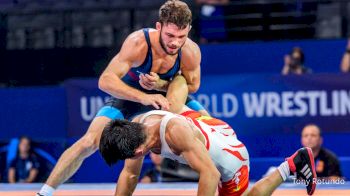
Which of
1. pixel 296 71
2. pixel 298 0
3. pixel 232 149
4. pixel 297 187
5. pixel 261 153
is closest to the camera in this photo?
pixel 232 149

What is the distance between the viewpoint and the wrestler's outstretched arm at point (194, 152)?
3.64 metres

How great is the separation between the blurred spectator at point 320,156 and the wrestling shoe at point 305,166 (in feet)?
4.67

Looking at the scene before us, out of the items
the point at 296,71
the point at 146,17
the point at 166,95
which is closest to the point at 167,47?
the point at 166,95

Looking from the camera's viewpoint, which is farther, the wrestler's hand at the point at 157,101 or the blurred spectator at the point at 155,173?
the blurred spectator at the point at 155,173

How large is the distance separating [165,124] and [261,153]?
9.95ft

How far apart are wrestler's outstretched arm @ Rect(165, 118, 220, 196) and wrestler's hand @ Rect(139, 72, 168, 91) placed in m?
0.80

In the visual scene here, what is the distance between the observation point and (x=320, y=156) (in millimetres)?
5965

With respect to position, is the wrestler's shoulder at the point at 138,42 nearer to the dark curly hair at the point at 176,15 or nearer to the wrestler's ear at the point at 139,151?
the dark curly hair at the point at 176,15

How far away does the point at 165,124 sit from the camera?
12.3 feet

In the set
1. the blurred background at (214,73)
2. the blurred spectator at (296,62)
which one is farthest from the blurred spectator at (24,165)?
the blurred spectator at (296,62)

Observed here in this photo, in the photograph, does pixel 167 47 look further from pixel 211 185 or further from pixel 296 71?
pixel 296 71

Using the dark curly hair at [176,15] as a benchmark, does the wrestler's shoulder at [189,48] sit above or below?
below

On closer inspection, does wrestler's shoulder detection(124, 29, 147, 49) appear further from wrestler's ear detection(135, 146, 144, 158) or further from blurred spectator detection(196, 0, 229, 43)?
blurred spectator detection(196, 0, 229, 43)

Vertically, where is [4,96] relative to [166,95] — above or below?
below
